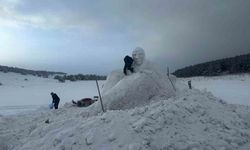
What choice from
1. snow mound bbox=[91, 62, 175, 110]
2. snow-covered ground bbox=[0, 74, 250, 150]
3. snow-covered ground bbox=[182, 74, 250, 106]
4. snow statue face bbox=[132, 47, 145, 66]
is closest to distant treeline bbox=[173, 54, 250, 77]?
snow-covered ground bbox=[182, 74, 250, 106]

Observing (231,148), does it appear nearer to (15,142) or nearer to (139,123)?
(139,123)

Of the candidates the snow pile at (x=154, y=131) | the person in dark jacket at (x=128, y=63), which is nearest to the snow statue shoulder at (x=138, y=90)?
the person in dark jacket at (x=128, y=63)

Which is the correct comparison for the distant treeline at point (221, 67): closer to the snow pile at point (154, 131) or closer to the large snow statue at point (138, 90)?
the large snow statue at point (138, 90)

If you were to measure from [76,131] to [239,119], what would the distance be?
203 inches

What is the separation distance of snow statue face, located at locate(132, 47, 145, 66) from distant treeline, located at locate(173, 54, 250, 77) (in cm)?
5059

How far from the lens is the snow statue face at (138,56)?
17.3 m

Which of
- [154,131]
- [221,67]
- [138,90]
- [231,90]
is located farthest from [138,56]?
[221,67]

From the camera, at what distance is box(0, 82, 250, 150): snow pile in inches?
417

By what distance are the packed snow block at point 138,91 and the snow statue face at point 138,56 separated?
86 centimetres

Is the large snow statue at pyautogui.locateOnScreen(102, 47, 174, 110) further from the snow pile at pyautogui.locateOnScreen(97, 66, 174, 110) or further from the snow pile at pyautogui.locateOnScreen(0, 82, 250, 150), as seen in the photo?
the snow pile at pyautogui.locateOnScreen(0, 82, 250, 150)

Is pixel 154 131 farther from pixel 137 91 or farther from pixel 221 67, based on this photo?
pixel 221 67

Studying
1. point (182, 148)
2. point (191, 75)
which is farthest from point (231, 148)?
point (191, 75)

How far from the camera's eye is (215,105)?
13914 millimetres

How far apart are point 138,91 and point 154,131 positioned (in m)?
4.89
